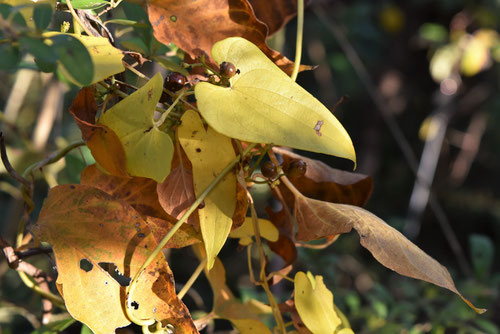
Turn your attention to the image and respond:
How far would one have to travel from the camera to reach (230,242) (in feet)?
4.88

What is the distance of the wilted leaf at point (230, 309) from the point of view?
0.33m

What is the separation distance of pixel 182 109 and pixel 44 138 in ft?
2.10

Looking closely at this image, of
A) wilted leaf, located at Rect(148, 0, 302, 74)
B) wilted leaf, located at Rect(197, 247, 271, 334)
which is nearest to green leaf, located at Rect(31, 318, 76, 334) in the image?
wilted leaf, located at Rect(197, 247, 271, 334)

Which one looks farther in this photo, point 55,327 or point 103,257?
point 55,327

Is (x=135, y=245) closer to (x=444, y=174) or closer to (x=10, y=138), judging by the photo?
(x=10, y=138)

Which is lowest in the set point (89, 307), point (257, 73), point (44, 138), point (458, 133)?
point (458, 133)

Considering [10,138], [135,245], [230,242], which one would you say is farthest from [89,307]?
[230,242]

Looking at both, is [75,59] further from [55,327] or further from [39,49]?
[55,327]

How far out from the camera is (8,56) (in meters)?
0.22

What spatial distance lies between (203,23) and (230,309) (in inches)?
7.4

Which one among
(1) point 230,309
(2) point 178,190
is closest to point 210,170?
(2) point 178,190

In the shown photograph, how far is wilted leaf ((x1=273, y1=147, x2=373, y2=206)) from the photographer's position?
34cm

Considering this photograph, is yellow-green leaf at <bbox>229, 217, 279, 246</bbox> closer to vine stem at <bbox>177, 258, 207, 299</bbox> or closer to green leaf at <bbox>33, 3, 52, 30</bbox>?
vine stem at <bbox>177, 258, 207, 299</bbox>

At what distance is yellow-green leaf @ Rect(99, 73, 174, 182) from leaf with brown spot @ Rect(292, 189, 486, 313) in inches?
3.6
